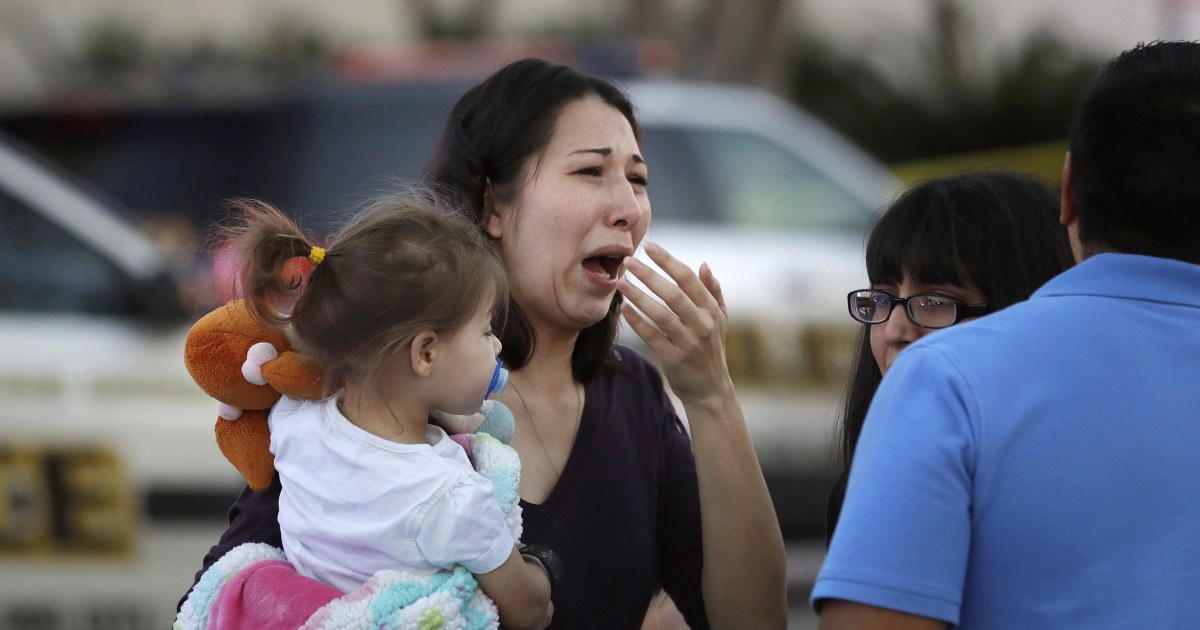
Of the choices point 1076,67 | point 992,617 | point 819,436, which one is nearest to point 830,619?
point 992,617

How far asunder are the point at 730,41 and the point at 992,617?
10.1 metres

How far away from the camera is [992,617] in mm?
1703

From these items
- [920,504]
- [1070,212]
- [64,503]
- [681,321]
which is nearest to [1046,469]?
[920,504]

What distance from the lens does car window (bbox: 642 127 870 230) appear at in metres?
6.26

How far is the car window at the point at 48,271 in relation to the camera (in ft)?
16.5

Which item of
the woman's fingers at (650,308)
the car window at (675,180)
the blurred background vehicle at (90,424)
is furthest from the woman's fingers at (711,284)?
the car window at (675,180)

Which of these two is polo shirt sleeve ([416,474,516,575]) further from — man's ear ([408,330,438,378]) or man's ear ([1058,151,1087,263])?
man's ear ([1058,151,1087,263])

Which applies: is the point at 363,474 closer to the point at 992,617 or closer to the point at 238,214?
the point at 238,214

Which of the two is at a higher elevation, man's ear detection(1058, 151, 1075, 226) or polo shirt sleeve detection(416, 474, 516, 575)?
man's ear detection(1058, 151, 1075, 226)

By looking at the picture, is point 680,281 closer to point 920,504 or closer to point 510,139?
point 510,139

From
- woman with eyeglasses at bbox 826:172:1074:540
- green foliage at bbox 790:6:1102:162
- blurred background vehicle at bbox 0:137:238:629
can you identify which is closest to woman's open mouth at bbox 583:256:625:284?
woman with eyeglasses at bbox 826:172:1074:540

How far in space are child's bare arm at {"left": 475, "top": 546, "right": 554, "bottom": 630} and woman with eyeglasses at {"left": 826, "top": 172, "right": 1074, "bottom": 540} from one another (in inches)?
25.9

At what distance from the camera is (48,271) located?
5.08 m

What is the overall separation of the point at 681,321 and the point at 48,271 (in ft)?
10.7
